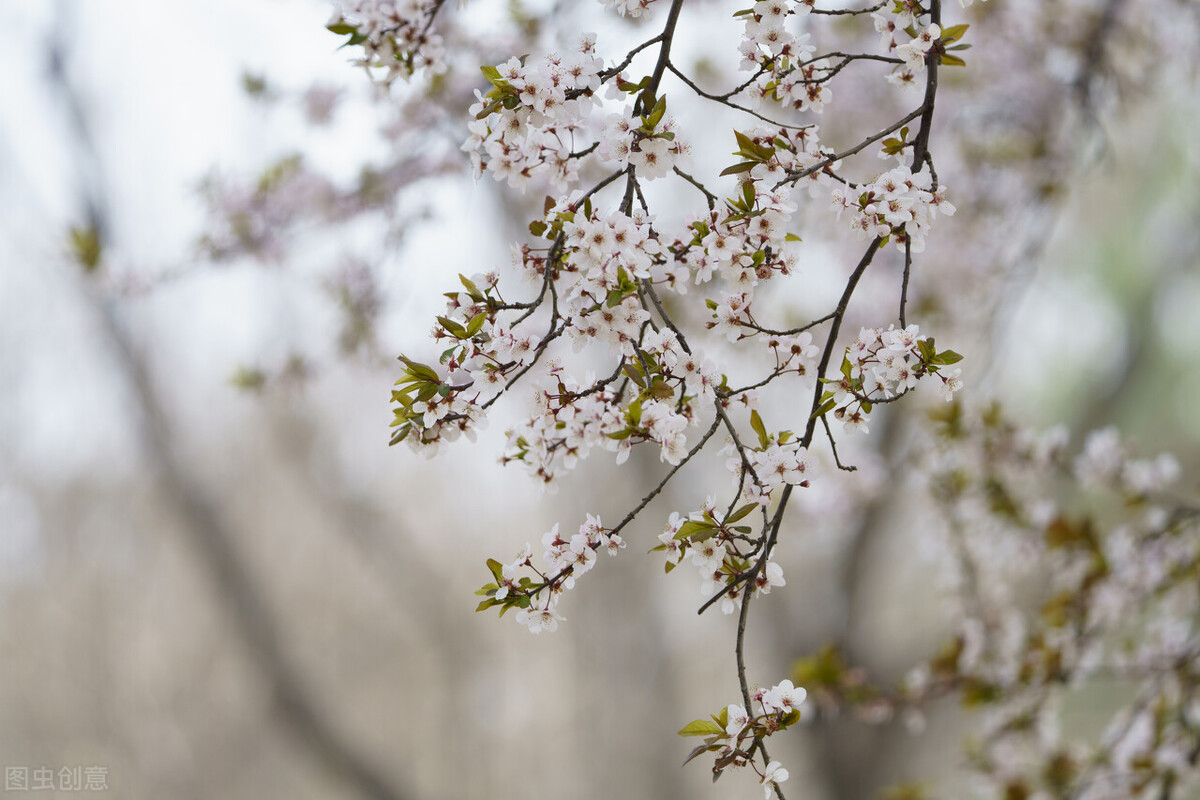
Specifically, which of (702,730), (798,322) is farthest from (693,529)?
(798,322)

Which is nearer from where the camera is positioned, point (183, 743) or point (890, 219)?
point (890, 219)

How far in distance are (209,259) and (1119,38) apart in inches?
72.6

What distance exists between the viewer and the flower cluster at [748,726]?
558mm

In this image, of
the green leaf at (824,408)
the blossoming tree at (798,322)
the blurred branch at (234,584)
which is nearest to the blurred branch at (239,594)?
the blurred branch at (234,584)

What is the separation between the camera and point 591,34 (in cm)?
59

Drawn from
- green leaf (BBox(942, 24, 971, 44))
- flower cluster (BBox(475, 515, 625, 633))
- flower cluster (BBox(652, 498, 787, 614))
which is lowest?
flower cluster (BBox(652, 498, 787, 614))

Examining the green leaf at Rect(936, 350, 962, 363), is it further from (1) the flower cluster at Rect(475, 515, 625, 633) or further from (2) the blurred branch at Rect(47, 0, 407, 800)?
(2) the blurred branch at Rect(47, 0, 407, 800)

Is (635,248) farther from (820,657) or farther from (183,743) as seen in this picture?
(183,743)

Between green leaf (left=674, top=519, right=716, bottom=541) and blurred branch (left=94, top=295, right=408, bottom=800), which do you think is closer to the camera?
green leaf (left=674, top=519, right=716, bottom=541)

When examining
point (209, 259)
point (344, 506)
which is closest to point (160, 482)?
point (344, 506)

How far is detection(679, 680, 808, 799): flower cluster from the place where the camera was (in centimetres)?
56

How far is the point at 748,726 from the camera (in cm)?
56

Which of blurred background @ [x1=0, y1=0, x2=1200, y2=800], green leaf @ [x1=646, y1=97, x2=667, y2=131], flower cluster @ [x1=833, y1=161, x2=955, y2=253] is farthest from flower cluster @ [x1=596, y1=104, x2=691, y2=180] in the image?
blurred background @ [x1=0, y1=0, x2=1200, y2=800]

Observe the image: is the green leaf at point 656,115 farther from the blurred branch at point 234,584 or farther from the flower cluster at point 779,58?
the blurred branch at point 234,584
